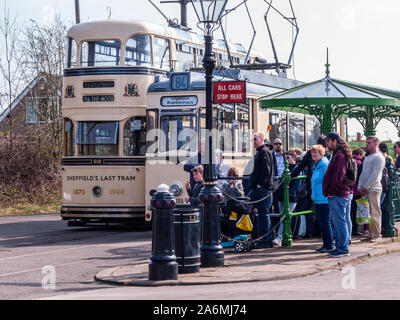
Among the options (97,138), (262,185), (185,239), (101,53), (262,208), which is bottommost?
(185,239)

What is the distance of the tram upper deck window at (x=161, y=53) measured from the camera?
20141mm

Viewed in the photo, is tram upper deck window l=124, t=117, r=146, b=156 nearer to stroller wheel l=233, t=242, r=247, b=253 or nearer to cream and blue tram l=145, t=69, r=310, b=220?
cream and blue tram l=145, t=69, r=310, b=220

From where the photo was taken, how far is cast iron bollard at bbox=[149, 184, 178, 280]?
10.6 metres

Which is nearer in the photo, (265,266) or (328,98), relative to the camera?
(265,266)

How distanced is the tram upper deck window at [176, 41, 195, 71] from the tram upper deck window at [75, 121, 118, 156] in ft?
9.63

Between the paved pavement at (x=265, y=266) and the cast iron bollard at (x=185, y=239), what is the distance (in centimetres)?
17

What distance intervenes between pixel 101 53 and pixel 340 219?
362 inches

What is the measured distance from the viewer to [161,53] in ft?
66.8

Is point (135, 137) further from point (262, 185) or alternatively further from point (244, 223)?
point (262, 185)

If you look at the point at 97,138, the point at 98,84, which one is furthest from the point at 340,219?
the point at 98,84

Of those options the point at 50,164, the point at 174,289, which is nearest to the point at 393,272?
the point at 174,289

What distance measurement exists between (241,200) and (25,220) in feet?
36.4

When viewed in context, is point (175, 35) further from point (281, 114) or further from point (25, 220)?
point (25, 220)
